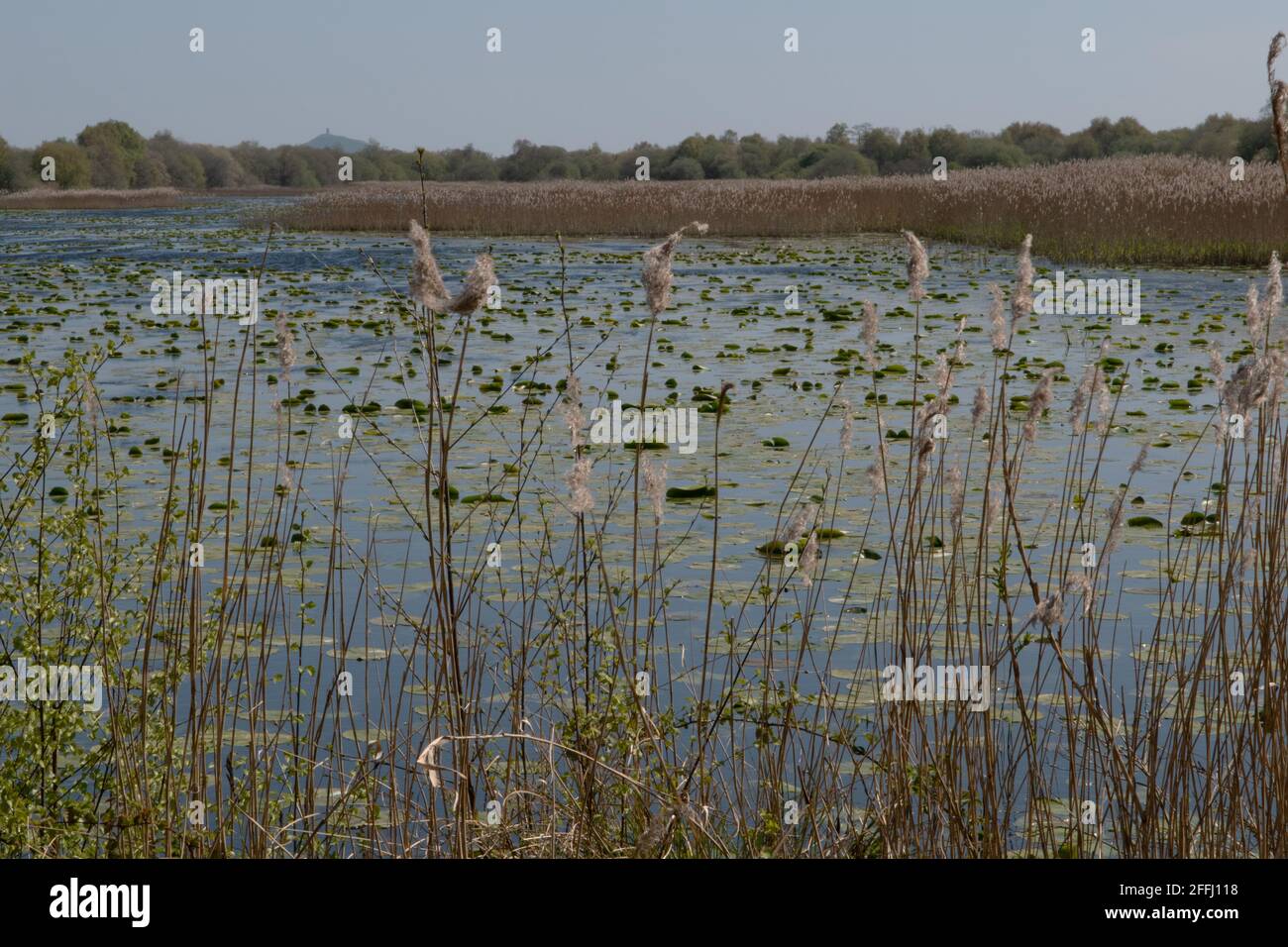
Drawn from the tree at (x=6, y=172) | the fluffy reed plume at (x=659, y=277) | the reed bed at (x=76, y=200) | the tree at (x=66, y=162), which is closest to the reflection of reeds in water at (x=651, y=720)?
the fluffy reed plume at (x=659, y=277)

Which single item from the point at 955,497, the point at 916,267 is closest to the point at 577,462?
the point at 916,267

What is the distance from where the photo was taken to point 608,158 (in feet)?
172

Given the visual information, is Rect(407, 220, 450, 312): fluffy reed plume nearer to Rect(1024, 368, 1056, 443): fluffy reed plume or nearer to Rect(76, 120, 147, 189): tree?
Rect(1024, 368, 1056, 443): fluffy reed plume

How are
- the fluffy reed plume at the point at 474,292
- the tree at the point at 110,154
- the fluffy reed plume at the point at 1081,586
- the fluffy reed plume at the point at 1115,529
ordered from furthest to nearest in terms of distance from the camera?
the tree at the point at 110,154
the fluffy reed plume at the point at 1115,529
the fluffy reed plume at the point at 1081,586
the fluffy reed plume at the point at 474,292

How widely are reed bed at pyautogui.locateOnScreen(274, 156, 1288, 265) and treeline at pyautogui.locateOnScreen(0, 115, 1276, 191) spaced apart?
41.2 ft

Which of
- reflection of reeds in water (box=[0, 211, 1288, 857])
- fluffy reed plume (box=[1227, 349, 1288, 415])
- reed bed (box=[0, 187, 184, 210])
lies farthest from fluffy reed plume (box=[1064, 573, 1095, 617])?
reed bed (box=[0, 187, 184, 210])

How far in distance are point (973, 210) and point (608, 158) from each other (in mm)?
32214

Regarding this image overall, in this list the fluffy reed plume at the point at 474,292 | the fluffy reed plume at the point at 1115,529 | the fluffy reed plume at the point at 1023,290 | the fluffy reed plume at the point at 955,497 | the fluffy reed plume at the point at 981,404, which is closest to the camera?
the fluffy reed plume at the point at 474,292

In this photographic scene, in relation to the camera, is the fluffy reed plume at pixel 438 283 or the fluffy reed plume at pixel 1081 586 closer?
the fluffy reed plume at pixel 438 283

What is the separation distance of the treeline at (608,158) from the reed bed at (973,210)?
1255 centimetres

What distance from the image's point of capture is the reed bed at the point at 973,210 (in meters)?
17.0

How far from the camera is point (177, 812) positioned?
2686 mm

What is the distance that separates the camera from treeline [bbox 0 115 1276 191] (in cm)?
4366

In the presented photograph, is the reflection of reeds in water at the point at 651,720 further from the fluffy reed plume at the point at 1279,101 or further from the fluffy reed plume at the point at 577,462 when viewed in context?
the fluffy reed plume at the point at 1279,101
